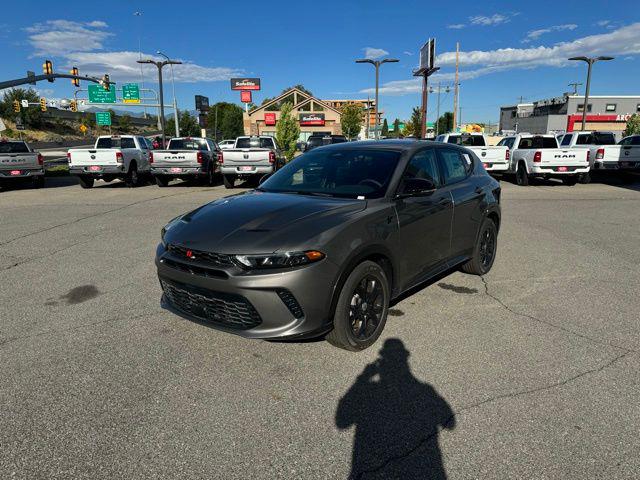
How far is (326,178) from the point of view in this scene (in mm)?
4270

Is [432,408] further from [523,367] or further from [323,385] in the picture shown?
[523,367]

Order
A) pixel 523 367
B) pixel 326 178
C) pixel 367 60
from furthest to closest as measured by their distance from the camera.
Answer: pixel 367 60, pixel 326 178, pixel 523 367

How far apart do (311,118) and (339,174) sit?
3081 inches

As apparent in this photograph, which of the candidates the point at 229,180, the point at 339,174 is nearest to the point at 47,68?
the point at 229,180

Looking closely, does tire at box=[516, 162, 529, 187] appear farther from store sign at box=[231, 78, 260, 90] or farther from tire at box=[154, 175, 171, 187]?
store sign at box=[231, 78, 260, 90]

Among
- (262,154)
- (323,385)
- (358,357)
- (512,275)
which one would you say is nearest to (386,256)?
(358,357)

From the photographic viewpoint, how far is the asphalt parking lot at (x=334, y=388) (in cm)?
240

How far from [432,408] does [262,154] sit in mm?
13261

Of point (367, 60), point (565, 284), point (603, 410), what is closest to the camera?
point (603, 410)

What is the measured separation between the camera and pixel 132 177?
16.9m

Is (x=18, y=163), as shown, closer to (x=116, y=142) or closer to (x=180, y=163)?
(x=116, y=142)

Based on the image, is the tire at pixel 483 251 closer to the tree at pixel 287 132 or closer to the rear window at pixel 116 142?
the rear window at pixel 116 142

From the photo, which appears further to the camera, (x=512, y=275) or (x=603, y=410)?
(x=512, y=275)

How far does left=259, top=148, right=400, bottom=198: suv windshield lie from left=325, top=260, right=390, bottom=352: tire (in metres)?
0.74
